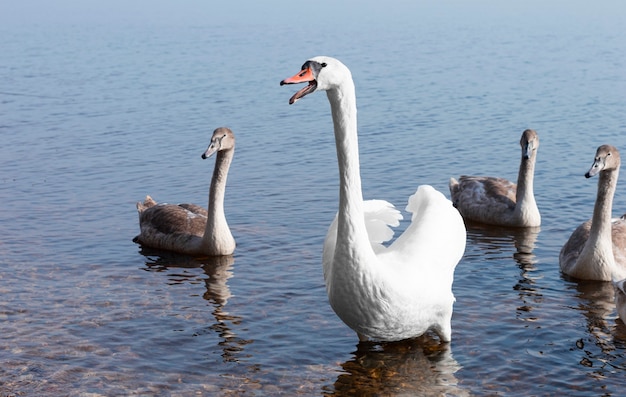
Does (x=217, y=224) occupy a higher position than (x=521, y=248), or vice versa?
(x=217, y=224)

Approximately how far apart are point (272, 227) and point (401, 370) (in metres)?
5.44

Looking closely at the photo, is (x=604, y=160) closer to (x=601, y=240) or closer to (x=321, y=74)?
(x=601, y=240)

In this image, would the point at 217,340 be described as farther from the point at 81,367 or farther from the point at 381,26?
the point at 381,26

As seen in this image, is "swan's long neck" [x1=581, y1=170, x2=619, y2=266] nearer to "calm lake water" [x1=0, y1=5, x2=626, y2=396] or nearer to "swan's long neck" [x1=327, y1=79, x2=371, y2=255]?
"calm lake water" [x1=0, y1=5, x2=626, y2=396]

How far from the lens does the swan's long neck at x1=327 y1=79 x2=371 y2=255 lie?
795 centimetres

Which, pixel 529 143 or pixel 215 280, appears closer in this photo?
pixel 215 280

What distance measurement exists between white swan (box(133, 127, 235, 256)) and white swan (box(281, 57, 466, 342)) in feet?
12.3

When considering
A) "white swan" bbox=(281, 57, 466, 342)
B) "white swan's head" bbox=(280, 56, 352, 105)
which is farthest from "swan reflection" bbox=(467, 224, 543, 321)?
"white swan's head" bbox=(280, 56, 352, 105)

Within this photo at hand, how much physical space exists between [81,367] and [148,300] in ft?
6.87

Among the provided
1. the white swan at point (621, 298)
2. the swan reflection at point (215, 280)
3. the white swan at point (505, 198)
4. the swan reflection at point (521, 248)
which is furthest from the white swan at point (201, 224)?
the white swan at point (621, 298)

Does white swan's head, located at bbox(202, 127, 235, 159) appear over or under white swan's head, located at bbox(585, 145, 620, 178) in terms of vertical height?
over

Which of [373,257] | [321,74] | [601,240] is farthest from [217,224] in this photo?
[321,74]

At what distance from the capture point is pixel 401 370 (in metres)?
9.09

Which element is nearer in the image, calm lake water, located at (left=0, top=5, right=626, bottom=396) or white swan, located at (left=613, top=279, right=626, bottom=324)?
calm lake water, located at (left=0, top=5, right=626, bottom=396)
